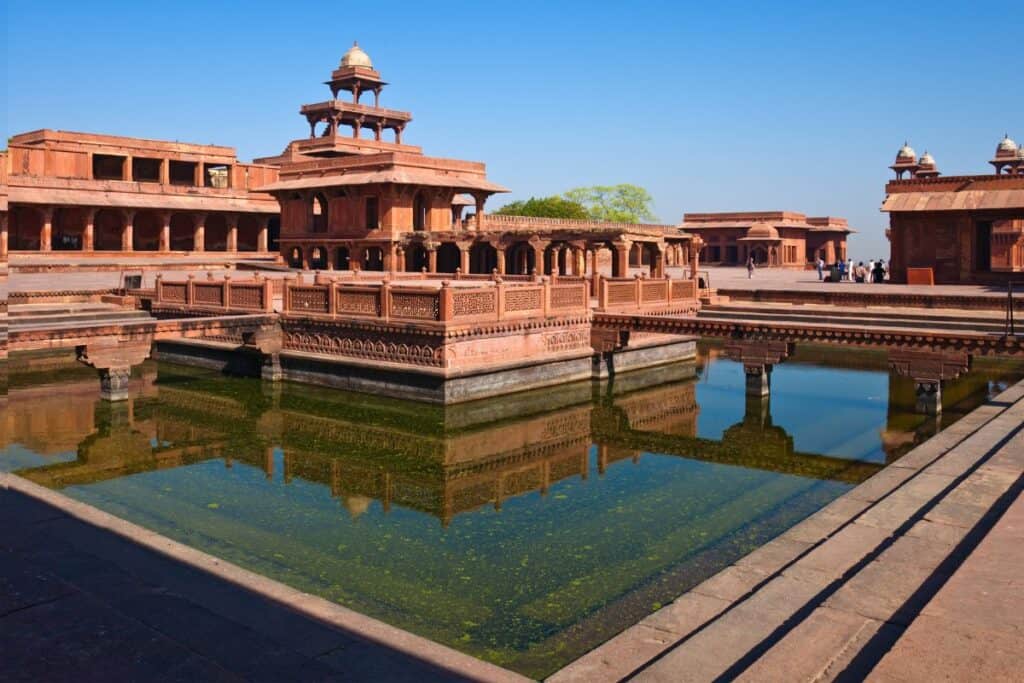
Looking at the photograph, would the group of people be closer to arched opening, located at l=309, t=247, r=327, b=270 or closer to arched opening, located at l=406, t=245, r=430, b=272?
arched opening, located at l=406, t=245, r=430, b=272

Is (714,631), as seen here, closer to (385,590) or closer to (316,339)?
(385,590)

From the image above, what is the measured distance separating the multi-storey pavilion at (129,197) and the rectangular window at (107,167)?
5cm

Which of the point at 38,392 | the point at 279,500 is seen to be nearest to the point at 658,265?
the point at 38,392

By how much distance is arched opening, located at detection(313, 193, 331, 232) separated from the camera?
39906 millimetres

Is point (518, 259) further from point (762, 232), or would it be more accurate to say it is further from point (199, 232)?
point (762, 232)

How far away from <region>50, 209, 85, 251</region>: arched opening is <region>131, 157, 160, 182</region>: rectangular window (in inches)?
281

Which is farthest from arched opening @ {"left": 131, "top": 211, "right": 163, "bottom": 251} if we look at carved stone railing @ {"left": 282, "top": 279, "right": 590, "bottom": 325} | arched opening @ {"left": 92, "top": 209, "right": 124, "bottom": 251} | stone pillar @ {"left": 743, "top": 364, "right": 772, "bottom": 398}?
stone pillar @ {"left": 743, "top": 364, "right": 772, "bottom": 398}

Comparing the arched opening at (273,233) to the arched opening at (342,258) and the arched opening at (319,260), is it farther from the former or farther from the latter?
the arched opening at (342,258)

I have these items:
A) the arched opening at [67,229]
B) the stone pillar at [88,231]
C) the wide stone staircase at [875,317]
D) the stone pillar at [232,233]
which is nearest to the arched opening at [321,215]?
the stone pillar at [232,233]

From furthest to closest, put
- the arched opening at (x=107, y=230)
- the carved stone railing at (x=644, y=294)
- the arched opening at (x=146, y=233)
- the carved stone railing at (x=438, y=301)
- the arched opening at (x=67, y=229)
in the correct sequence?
1. the arched opening at (x=146, y=233)
2. the arched opening at (x=107, y=230)
3. the arched opening at (x=67, y=229)
4. the carved stone railing at (x=644, y=294)
5. the carved stone railing at (x=438, y=301)

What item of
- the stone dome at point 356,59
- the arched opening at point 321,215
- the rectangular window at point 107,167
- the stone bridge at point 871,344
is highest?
the stone dome at point 356,59

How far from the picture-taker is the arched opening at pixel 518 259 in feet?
130

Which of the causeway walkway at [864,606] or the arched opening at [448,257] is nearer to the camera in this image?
the causeway walkway at [864,606]

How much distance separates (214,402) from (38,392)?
375 cm
